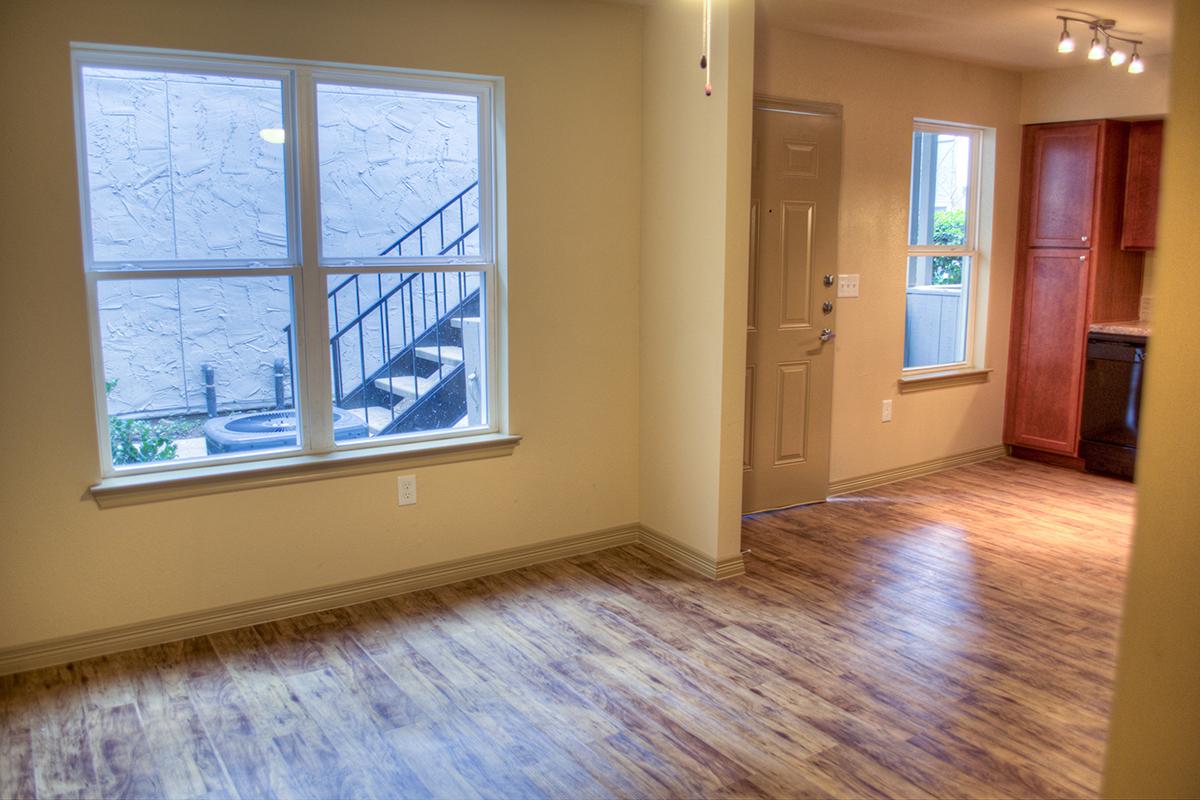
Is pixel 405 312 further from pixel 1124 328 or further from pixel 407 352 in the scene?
pixel 1124 328

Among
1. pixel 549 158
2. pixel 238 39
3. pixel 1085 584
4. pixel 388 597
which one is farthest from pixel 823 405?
pixel 238 39

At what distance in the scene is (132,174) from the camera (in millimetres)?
3217

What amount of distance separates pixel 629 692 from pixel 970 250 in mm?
4017

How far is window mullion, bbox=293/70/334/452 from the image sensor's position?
348cm

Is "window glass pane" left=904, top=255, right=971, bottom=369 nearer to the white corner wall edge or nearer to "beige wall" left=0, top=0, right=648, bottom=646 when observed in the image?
"beige wall" left=0, top=0, right=648, bottom=646

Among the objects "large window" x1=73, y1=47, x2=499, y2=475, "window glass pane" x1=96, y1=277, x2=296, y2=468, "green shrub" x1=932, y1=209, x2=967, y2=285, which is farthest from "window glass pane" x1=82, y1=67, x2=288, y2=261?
"green shrub" x1=932, y1=209, x2=967, y2=285

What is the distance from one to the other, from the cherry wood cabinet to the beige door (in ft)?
5.75

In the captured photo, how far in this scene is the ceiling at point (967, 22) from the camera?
13.4ft

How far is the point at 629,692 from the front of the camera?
302 cm

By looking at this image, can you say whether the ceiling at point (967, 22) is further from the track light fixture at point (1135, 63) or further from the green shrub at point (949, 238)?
the green shrub at point (949, 238)

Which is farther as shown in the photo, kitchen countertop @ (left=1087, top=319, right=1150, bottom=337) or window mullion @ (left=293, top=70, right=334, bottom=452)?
kitchen countertop @ (left=1087, top=319, right=1150, bottom=337)

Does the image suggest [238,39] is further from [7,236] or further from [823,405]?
[823,405]

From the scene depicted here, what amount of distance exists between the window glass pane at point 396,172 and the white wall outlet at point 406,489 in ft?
2.96

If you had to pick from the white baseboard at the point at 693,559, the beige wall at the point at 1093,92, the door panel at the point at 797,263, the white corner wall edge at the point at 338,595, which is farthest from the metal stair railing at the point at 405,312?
the beige wall at the point at 1093,92
